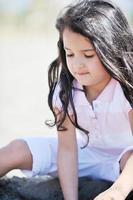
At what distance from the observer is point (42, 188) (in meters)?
1.94

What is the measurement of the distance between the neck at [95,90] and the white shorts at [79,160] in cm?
17

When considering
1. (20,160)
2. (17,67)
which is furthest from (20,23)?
(20,160)

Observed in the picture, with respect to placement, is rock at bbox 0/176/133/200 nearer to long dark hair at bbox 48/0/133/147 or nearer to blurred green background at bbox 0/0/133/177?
long dark hair at bbox 48/0/133/147

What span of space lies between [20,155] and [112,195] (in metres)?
0.47

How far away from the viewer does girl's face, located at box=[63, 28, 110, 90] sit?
1675mm

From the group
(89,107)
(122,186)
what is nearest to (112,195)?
(122,186)

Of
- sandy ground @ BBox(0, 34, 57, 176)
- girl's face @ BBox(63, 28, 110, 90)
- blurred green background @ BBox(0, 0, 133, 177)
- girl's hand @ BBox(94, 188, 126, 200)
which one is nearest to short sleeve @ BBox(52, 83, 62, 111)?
girl's face @ BBox(63, 28, 110, 90)

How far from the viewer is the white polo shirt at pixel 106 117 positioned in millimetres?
1817

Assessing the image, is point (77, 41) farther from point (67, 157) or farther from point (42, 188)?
point (42, 188)

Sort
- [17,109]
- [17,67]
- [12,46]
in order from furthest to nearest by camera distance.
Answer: [12,46], [17,67], [17,109]

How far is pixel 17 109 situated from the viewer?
9.66ft

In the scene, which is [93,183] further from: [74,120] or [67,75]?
[67,75]

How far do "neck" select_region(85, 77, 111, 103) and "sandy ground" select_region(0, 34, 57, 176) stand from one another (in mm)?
717

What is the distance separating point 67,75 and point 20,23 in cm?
269
